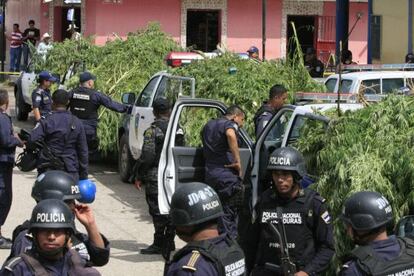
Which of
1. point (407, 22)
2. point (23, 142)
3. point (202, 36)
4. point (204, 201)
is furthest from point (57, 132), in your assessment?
point (202, 36)

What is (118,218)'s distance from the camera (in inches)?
482

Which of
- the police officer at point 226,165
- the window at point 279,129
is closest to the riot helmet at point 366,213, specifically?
the police officer at point 226,165

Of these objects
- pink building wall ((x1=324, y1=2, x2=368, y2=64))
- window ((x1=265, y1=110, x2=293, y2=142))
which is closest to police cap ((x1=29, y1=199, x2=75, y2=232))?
window ((x1=265, y1=110, x2=293, y2=142))

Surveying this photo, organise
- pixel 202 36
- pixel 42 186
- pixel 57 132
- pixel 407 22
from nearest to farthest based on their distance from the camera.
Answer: pixel 42 186 < pixel 57 132 < pixel 407 22 < pixel 202 36

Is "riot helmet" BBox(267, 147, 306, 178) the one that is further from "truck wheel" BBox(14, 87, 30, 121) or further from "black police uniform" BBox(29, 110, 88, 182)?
"truck wheel" BBox(14, 87, 30, 121)

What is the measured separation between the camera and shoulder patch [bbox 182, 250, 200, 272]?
4.12m

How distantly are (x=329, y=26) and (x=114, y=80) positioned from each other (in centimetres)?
1638

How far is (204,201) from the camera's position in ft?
14.1

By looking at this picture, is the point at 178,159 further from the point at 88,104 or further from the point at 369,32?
the point at 369,32

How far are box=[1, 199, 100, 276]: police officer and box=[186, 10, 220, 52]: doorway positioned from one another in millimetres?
27272

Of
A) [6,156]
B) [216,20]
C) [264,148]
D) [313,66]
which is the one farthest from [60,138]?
[216,20]

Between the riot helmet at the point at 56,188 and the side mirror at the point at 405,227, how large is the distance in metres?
2.06

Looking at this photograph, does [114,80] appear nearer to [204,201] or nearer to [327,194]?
[327,194]

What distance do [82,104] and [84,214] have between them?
838 cm
